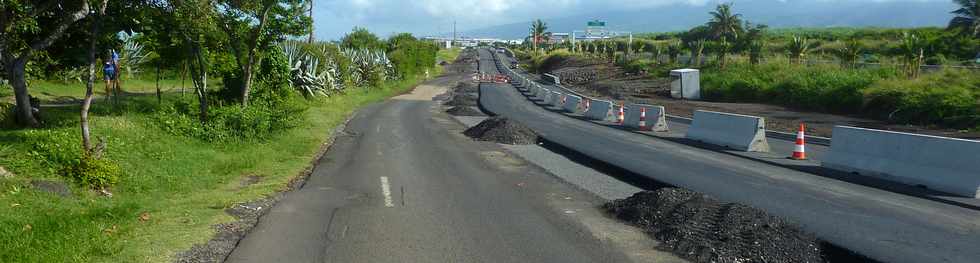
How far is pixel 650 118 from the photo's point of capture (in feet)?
88.1

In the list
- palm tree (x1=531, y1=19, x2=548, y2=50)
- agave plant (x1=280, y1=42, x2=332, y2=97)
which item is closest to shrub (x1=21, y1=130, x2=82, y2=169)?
agave plant (x1=280, y1=42, x2=332, y2=97)

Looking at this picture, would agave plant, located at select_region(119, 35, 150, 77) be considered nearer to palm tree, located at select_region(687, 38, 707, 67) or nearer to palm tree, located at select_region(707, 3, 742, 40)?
palm tree, located at select_region(687, 38, 707, 67)

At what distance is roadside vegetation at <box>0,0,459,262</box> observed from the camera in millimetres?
8359

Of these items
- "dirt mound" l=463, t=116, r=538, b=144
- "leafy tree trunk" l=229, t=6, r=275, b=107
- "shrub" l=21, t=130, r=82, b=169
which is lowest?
"dirt mound" l=463, t=116, r=538, b=144

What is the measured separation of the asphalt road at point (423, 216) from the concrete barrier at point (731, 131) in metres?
5.68

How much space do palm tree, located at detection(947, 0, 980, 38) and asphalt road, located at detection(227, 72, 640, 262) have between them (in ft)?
182

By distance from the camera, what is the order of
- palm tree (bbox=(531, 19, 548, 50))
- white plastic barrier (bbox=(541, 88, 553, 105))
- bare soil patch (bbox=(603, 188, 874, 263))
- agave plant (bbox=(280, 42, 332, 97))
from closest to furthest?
bare soil patch (bbox=(603, 188, 874, 263)) < agave plant (bbox=(280, 42, 332, 97)) < white plastic barrier (bbox=(541, 88, 553, 105)) < palm tree (bbox=(531, 19, 548, 50))

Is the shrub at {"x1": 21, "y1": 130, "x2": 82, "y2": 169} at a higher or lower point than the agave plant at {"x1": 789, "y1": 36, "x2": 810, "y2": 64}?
lower

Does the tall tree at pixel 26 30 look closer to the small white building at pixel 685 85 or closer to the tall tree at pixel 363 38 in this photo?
the small white building at pixel 685 85

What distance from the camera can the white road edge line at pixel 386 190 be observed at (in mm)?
11219

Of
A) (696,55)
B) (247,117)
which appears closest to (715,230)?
(247,117)

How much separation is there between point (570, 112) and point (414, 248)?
1170 inches

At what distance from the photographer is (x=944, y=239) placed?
8586mm

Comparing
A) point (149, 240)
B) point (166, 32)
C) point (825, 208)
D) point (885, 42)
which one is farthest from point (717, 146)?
point (885, 42)
